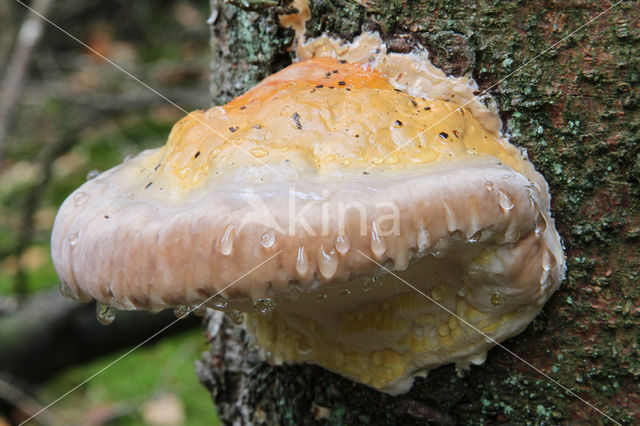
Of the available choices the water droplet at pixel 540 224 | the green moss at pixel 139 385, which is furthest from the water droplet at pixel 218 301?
the green moss at pixel 139 385

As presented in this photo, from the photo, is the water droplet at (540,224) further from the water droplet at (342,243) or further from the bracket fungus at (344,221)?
the water droplet at (342,243)

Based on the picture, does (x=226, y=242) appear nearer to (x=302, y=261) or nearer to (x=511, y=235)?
(x=302, y=261)

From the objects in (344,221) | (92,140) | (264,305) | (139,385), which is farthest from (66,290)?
(92,140)

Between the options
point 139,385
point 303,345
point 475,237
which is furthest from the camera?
point 139,385

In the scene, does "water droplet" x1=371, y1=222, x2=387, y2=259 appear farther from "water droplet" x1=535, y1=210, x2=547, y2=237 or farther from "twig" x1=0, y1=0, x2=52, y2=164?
"twig" x1=0, y1=0, x2=52, y2=164

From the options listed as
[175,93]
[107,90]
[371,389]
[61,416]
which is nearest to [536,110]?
[371,389]
